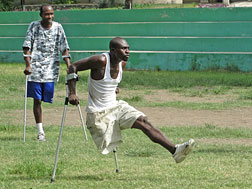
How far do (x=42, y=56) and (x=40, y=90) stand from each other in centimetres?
52

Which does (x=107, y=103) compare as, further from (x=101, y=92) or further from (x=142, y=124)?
(x=142, y=124)

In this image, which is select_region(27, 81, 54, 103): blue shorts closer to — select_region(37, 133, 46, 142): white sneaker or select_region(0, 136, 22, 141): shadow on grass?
select_region(37, 133, 46, 142): white sneaker

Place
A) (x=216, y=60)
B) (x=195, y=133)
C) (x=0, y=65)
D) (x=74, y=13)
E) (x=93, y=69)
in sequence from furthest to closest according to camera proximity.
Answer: (x=74, y=13) < (x=0, y=65) < (x=216, y=60) < (x=195, y=133) < (x=93, y=69)

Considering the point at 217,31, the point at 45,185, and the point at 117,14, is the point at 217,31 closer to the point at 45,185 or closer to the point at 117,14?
the point at 117,14

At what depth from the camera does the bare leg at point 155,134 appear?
21.1 ft

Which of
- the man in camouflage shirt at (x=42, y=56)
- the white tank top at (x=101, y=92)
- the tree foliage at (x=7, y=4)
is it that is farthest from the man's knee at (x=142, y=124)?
the tree foliage at (x=7, y=4)

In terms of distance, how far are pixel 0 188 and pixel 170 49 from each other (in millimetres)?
16608

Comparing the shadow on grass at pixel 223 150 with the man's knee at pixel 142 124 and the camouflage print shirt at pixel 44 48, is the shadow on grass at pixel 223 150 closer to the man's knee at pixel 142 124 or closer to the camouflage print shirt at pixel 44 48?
the man's knee at pixel 142 124

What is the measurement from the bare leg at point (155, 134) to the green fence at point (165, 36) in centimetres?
1483

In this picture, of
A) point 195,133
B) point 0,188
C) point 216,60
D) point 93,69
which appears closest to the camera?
point 0,188

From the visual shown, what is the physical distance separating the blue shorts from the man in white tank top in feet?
9.35

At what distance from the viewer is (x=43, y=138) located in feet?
30.8

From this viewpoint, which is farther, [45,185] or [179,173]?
[179,173]

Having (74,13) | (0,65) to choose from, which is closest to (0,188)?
(0,65)
